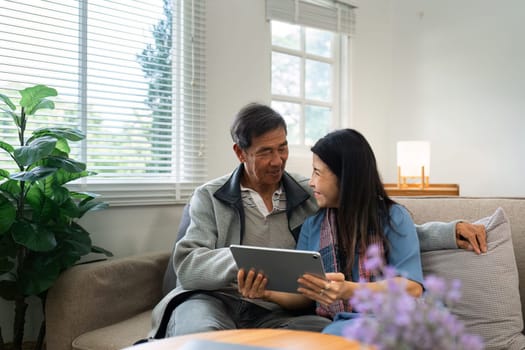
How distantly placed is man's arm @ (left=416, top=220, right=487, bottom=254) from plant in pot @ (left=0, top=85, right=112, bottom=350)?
1260 mm

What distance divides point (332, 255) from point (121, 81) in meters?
1.56

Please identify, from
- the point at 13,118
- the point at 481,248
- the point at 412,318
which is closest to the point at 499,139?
the point at 481,248

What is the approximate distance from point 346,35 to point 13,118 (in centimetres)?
263

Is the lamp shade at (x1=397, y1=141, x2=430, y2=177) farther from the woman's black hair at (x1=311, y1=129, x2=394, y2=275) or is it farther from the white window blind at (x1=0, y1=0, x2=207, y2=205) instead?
the woman's black hair at (x1=311, y1=129, x2=394, y2=275)

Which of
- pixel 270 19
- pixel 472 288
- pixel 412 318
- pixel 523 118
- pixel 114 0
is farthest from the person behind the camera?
pixel 523 118

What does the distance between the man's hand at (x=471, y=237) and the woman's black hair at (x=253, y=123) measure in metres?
0.72

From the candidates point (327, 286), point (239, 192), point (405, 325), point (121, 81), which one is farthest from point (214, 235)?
point (405, 325)

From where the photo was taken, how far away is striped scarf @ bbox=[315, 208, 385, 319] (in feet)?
5.30

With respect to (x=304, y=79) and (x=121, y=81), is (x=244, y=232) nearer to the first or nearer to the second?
(x=121, y=81)

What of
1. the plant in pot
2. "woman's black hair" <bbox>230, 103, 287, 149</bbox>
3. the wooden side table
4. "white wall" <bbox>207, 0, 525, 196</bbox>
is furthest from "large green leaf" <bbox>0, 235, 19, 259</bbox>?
the wooden side table

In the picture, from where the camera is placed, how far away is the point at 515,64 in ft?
12.4

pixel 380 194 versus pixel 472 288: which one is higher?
pixel 380 194

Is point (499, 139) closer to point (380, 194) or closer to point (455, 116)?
point (455, 116)

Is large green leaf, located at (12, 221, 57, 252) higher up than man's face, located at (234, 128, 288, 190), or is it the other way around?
man's face, located at (234, 128, 288, 190)
